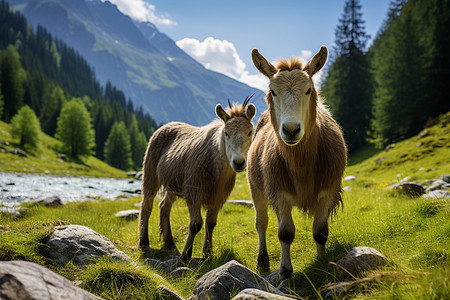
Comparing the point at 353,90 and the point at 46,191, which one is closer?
the point at 46,191

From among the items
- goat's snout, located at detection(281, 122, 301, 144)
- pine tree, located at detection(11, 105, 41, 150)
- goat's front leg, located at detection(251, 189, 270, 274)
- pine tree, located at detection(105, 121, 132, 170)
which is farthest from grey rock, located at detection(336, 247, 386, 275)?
pine tree, located at detection(105, 121, 132, 170)

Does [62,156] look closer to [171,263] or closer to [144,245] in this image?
[144,245]

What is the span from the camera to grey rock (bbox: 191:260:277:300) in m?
3.51

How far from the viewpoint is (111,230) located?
8.29 m

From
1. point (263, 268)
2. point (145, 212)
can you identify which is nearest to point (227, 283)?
point (263, 268)

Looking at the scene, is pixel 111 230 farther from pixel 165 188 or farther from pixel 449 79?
pixel 449 79

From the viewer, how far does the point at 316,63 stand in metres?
4.34

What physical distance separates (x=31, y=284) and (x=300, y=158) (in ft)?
11.1

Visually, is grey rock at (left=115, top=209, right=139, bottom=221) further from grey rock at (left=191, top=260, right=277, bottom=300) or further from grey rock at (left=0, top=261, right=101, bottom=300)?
grey rock at (left=0, top=261, right=101, bottom=300)

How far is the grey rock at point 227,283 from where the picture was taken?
3.51 meters

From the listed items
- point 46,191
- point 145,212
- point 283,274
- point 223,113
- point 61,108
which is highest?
point 223,113

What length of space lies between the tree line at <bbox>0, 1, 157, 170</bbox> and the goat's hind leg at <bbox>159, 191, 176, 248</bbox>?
171ft

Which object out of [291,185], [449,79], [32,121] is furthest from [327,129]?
[32,121]

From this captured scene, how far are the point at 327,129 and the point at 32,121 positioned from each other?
5724 cm
